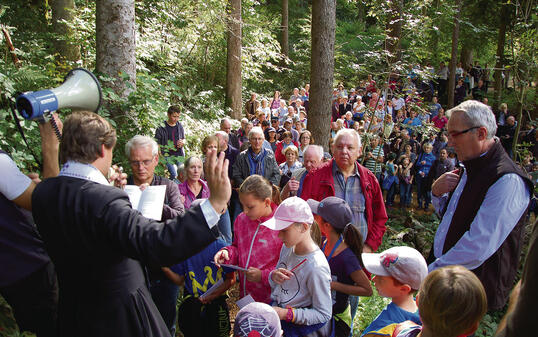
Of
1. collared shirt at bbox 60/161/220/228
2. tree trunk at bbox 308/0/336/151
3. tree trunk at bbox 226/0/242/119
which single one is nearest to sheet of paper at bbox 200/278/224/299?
collared shirt at bbox 60/161/220/228

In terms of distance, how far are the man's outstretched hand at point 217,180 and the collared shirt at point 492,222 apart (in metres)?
1.69

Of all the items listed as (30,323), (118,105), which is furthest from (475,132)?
(118,105)

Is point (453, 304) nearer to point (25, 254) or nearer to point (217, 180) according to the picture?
point (217, 180)

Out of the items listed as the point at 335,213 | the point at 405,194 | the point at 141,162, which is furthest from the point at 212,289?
the point at 405,194

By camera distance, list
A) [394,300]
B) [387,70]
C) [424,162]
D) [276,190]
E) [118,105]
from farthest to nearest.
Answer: [424,162], [387,70], [118,105], [276,190], [394,300]

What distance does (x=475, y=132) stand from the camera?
103 inches

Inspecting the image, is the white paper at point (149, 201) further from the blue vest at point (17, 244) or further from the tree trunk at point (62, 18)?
the tree trunk at point (62, 18)

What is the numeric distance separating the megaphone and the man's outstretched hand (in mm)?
1168

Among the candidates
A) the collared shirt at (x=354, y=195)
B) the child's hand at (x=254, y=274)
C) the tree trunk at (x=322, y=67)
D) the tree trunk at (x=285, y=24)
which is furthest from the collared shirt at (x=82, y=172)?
the tree trunk at (x=285, y=24)

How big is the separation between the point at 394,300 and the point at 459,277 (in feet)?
2.24

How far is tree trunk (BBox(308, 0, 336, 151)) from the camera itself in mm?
7535

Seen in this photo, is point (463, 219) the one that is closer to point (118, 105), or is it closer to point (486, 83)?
point (118, 105)

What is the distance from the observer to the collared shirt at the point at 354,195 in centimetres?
405

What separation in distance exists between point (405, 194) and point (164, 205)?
866cm
